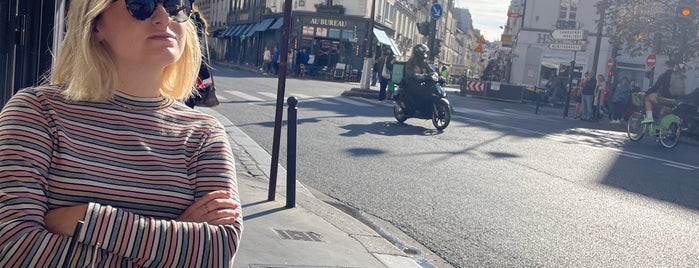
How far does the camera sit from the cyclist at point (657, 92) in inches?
652

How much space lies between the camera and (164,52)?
1.84m

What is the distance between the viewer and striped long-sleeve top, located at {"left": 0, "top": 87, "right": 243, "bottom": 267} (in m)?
1.54

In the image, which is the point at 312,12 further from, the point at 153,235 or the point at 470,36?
the point at 470,36

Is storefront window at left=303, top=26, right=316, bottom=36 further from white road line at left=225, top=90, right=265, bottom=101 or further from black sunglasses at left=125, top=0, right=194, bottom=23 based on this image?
black sunglasses at left=125, top=0, right=194, bottom=23

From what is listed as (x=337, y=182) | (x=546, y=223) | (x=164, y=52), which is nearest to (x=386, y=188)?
(x=337, y=182)

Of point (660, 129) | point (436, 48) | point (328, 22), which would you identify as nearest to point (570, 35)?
point (436, 48)

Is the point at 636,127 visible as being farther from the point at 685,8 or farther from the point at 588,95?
the point at 588,95

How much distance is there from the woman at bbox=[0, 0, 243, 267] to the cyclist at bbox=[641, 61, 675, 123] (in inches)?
630

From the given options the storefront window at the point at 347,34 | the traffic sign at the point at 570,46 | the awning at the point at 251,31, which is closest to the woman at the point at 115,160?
the traffic sign at the point at 570,46

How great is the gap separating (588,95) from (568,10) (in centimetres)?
2405

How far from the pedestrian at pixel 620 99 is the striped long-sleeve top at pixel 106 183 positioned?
82.6 ft

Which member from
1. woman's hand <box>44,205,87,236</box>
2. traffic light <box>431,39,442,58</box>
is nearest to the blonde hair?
woman's hand <box>44,205,87,236</box>

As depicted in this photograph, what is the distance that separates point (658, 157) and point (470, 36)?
5837 inches

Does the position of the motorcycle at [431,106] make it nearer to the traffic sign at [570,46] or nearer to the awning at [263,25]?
the traffic sign at [570,46]
